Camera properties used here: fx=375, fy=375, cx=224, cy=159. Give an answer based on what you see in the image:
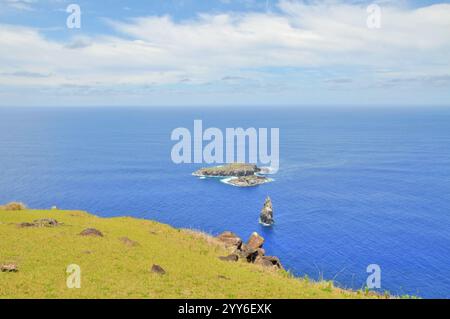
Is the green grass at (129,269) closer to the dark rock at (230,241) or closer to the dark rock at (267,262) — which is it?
the dark rock at (230,241)

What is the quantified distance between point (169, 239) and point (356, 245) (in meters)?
87.4

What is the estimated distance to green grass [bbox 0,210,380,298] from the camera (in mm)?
23500

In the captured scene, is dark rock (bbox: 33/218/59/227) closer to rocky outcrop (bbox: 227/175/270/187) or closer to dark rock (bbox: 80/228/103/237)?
dark rock (bbox: 80/228/103/237)

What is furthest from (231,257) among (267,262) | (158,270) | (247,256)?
(158,270)

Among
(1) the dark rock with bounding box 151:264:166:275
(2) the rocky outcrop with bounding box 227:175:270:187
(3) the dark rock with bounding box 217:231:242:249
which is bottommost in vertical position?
(2) the rocky outcrop with bounding box 227:175:270:187

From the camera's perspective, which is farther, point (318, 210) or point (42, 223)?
point (318, 210)

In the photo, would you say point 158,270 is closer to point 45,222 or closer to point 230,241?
point 230,241

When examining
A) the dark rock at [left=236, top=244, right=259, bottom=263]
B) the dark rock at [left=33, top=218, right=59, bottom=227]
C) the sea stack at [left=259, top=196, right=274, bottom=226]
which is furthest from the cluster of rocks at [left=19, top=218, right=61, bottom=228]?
the sea stack at [left=259, top=196, right=274, bottom=226]

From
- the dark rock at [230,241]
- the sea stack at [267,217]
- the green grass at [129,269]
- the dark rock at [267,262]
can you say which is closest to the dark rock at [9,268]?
the green grass at [129,269]

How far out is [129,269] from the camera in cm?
2778

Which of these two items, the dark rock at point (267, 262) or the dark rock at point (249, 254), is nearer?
the dark rock at point (267, 262)

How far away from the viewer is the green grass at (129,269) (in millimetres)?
23500

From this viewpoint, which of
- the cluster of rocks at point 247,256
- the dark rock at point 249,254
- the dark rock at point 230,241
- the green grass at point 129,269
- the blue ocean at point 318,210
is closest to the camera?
the green grass at point 129,269
